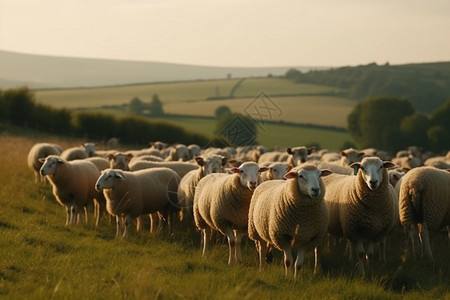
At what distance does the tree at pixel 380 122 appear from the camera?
2689 inches

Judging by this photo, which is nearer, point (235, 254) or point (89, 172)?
point (235, 254)

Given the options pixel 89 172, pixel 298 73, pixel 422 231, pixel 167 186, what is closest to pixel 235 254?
pixel 422 231

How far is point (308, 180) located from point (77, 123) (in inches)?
1615

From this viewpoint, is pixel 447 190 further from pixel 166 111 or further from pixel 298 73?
pixel 298 73

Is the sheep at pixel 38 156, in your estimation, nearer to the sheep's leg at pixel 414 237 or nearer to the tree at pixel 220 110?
the sheep's leg at pixel 414 237

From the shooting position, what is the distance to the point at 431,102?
82.6 meters

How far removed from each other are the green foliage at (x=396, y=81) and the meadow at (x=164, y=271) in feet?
236

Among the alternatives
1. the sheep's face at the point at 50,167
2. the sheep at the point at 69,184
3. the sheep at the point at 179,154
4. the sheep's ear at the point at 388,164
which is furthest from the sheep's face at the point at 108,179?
the sheep at the point at 179,154

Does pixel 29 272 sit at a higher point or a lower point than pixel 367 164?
lower

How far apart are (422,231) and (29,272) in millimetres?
5969

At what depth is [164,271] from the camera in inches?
342

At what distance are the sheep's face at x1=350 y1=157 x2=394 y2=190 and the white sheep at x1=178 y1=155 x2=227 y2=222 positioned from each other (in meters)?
3.93

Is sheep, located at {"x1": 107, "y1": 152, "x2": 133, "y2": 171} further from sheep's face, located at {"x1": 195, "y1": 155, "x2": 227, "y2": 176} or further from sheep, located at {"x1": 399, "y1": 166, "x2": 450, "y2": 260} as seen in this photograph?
sheep, located at {"x1": 399, "y1": 166, "x2": 450, "y2": 260}

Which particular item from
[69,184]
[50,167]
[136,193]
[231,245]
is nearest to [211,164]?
[136,193]
